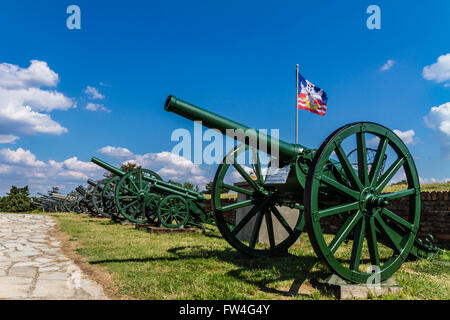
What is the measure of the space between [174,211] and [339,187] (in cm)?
783

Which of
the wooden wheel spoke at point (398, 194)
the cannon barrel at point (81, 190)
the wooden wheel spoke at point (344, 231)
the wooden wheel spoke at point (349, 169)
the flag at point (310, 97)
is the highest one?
the flag at point (310, 97)

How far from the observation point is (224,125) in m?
4.32

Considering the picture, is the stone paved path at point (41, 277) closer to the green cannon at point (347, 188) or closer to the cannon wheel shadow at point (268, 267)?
the cannon wheel shadow at point (268, 267)

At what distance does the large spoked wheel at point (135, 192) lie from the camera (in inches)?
512

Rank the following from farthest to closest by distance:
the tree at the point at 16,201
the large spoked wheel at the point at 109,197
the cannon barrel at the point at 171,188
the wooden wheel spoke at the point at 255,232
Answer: the tree at the point at 16,201 < the large spoked wheel at the point at 109,197 < the cannon barrel at the point at 171,188 < the wooden wheel spoke at the point at 255,232

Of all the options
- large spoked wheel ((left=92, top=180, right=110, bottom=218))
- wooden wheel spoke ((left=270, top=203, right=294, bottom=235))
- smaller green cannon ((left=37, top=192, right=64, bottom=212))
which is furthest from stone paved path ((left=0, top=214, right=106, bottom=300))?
smaller green cannon ((left=37, top=192, right=64, bottom=212))

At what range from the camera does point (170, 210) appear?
436 inches

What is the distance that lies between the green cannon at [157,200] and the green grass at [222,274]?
4.05m


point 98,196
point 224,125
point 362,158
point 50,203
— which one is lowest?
point 50,203

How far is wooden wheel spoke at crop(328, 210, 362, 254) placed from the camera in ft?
12.5

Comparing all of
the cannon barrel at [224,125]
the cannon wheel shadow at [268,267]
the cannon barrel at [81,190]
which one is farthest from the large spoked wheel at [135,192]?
the cannon barrel at [81,190]

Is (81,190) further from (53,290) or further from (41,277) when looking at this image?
(53,290)

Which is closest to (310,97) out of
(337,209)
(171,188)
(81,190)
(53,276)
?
(171,188)
